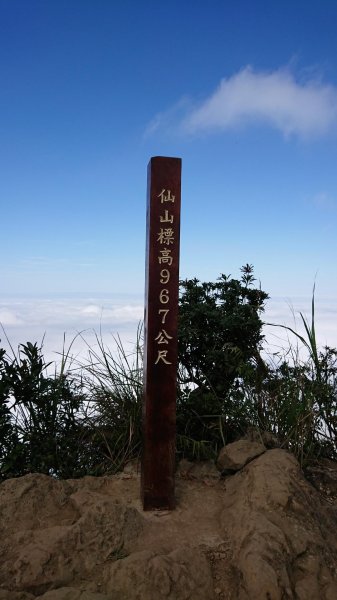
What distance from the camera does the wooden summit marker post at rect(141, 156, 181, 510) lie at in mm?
3998


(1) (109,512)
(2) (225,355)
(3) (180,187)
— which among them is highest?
(3) (180,187)

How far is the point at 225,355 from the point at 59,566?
8.45 feet

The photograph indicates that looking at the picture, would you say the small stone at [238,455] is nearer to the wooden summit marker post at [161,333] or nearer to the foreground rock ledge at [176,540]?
the foreground rock ledge at [176,540]

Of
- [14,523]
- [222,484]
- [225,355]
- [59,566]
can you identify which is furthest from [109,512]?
[225,355]

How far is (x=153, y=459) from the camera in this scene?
13.3 ft

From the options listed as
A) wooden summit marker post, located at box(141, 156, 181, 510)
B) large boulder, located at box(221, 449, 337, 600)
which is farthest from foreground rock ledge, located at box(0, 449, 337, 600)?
wooden summit marker post, located at box(141, 156, 181, 510)

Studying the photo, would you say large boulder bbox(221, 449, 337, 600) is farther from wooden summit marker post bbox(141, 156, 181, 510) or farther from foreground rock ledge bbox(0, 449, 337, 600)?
wooden summit marker post bbox(141, 156, 181, 510)

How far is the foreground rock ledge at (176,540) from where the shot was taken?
10.1ft

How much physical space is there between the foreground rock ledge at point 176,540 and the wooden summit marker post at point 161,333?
0.30m

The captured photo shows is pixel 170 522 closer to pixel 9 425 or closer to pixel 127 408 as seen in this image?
pixel 127 408

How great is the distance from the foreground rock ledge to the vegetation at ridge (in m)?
0.51

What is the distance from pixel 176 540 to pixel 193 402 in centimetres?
158

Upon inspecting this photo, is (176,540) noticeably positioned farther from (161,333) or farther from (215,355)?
(215,355)

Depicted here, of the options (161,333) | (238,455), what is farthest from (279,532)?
(161,333)
